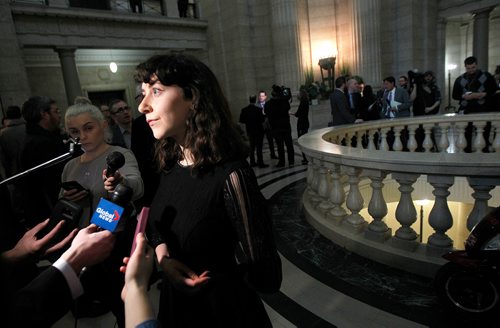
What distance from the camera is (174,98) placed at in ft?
3.51

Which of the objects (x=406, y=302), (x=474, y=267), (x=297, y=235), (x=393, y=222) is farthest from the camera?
(x=393, y=222)

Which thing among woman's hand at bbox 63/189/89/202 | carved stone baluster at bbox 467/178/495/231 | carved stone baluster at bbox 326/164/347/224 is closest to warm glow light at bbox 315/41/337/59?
carved stone baluster at bbox 326/164/347/224

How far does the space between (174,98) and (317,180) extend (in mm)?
2857

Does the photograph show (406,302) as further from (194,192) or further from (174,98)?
(174,98)

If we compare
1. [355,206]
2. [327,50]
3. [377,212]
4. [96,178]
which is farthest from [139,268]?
[327,50]

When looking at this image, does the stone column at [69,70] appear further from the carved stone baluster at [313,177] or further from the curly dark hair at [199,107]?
the curly dark hair at [199,107]

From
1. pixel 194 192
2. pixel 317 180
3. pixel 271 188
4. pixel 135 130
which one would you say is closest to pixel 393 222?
pixel 271 188

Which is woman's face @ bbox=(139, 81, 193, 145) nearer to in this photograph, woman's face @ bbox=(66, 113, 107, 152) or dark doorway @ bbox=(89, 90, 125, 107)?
woman's face @ bbox=(66, 113, 107, 152)

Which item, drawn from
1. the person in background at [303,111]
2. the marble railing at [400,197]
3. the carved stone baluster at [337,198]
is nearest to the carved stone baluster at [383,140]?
the marble railing at [400,197]

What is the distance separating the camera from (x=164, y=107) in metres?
1.06

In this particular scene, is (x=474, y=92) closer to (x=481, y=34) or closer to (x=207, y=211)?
(x=207, y=211)

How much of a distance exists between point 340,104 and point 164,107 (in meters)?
5.04

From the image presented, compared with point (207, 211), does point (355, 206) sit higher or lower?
lower

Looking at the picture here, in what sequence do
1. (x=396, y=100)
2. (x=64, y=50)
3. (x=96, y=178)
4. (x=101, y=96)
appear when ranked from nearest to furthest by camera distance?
(x=96, y=178), (x=396, y=100), (x=64, y=50), (x=101, y=96)
